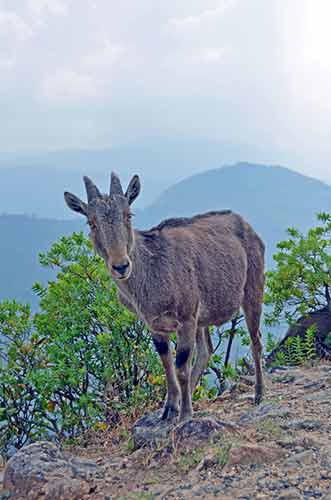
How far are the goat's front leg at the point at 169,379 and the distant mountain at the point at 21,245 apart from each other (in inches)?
4478

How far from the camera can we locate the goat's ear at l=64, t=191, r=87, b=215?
6725 mm

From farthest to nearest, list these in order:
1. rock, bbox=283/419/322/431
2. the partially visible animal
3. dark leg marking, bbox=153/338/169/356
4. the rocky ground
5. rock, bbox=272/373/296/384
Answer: rock, bbox=272/373/296/384, dark leg marking, bbox=153/338/169/356, the partially visible animal, rock, bbox=283/419/322/431, the rocky ground

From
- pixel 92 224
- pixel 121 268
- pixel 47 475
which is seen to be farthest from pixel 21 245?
pixel 47 475

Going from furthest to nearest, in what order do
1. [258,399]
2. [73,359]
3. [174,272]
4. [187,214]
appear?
[187,214] < [73,359] < [258,399] < [174,272]

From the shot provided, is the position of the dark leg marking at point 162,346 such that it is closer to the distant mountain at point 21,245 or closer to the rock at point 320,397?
the rock at point 320,397

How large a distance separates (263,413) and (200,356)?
5.30ft

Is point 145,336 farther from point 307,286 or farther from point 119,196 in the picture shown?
point 307,286

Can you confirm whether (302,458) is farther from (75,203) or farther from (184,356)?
(75,203)

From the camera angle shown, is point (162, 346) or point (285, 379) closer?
point (162, 346)

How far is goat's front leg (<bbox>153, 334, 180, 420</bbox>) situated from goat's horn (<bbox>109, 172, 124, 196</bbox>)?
1586mm

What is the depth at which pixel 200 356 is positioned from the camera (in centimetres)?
829

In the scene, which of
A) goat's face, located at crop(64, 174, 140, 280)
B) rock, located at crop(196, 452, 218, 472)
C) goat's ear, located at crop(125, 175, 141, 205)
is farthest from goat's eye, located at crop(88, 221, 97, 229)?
rock, located at crop(196, 452, 218, 472)

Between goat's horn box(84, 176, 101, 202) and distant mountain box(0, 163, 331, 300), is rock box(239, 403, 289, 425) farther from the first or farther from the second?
distant mountain box(0, 163, 331, 300)

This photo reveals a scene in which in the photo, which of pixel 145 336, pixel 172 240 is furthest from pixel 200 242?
pixel 145 336
